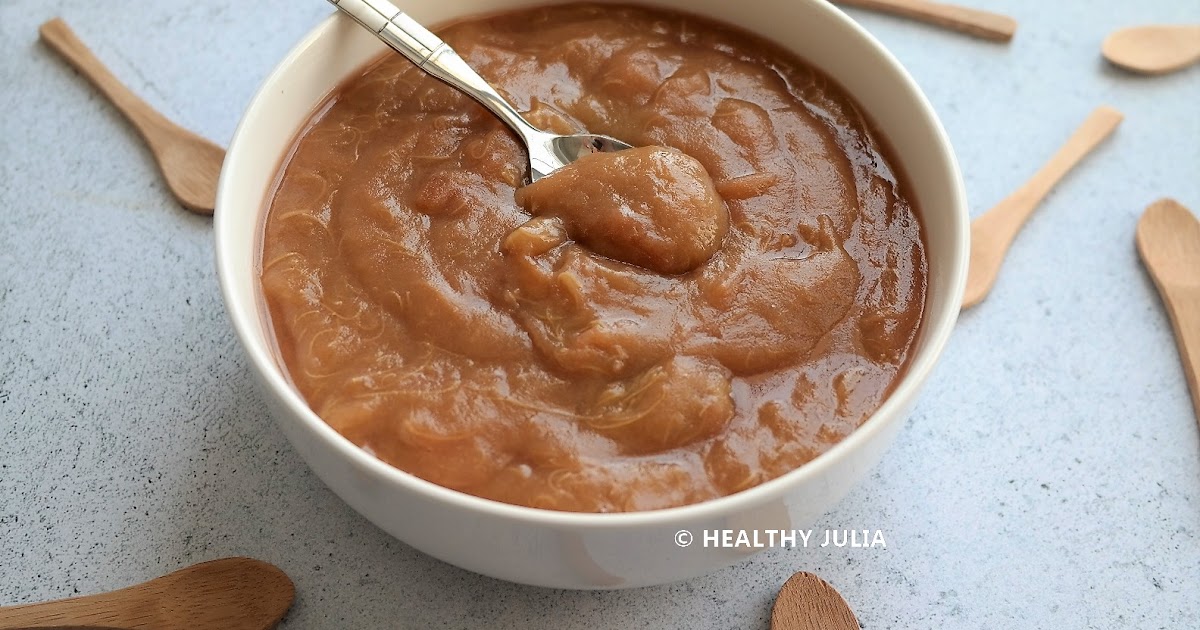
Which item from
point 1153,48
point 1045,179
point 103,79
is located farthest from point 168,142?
point 1153,48

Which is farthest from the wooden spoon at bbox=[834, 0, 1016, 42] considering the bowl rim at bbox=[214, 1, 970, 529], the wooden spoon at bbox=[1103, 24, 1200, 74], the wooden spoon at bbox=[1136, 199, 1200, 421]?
the bowl rim at bbox=[214, 1, 970, 529]

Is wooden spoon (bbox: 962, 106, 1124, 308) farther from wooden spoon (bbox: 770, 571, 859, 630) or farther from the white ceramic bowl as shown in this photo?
wooden spoon (bbox: 770, 571, 859, 630)

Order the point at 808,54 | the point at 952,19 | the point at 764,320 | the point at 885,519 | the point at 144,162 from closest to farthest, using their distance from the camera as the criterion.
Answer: the point at 764,320
the point at 885,519
the point at 808,54
the point at 144,162
the point at 952,19

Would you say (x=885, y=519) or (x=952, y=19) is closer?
(x=885, y=519)

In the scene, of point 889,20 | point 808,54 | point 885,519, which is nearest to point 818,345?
point 885,519

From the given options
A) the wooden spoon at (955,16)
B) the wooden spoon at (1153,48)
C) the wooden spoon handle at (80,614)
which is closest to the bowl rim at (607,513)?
the wooden spoon handle at (80,614)

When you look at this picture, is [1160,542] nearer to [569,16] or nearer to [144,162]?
[569,16]

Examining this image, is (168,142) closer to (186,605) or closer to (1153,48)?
(186,605)
